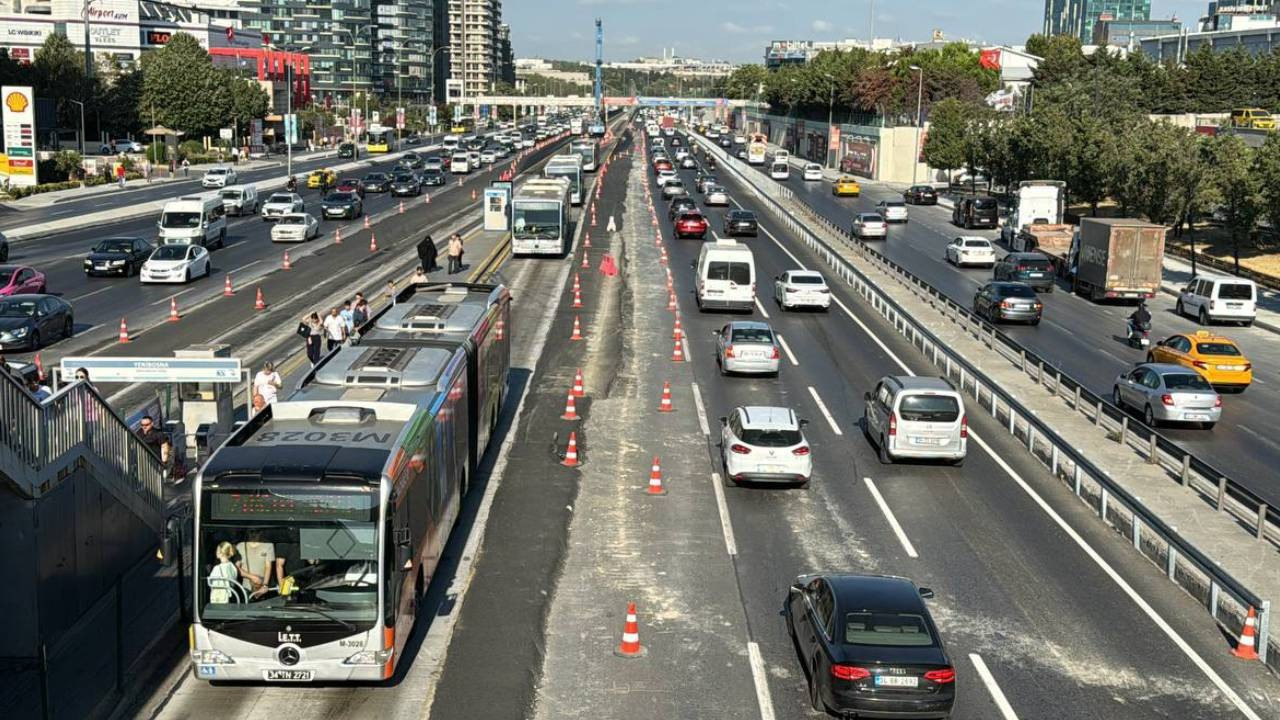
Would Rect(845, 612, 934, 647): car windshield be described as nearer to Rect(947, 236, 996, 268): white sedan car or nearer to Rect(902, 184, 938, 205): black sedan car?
Rect(947, 236, 996, 268): white sedan car

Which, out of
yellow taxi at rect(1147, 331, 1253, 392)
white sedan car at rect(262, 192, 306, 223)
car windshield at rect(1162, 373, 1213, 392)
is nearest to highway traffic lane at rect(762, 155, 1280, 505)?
yellow taxi at rect(1147, 331, 1253, 392)

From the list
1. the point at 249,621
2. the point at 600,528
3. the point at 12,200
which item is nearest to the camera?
the point at 249,621

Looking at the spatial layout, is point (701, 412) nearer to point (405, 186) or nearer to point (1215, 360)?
point (1215, 360)

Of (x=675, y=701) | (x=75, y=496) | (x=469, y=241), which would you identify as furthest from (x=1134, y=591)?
(x=469, y=241)

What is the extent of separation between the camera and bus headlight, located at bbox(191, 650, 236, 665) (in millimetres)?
14018

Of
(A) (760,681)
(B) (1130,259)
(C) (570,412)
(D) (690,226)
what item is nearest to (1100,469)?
(C) (570,412)

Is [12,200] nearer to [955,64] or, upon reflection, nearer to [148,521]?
[148,521]

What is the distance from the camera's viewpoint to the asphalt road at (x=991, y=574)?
15828 millimetres

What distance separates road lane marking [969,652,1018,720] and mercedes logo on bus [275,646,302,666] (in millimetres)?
8117

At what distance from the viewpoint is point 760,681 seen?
1579 centimetres

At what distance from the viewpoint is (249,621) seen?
549 inches

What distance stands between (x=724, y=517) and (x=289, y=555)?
1004 centimetres

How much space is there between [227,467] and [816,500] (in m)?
12.4

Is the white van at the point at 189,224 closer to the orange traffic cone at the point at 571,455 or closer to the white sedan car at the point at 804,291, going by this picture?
the white sedan car at the point at 804,291
